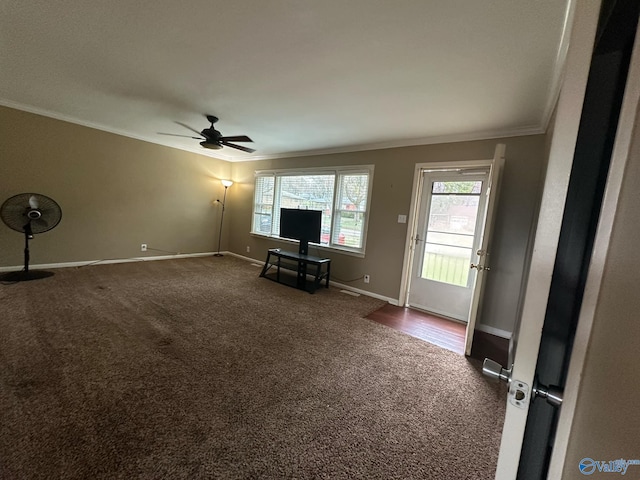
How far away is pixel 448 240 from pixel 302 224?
229cm

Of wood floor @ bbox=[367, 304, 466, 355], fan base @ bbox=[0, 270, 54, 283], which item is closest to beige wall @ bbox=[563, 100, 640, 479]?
wood floor @ bbox=[367, 304, 466, 355]

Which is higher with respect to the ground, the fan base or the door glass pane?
the door glass pane

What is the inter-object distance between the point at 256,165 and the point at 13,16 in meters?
4.04

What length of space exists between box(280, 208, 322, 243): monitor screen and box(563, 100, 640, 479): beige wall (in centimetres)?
394

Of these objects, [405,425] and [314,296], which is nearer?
[405,425]

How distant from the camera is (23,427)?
135cm

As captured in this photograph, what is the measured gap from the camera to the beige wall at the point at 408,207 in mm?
2824

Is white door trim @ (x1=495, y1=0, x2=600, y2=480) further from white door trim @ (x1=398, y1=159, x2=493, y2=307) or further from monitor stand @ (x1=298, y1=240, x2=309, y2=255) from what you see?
monitor stand @ (x1=298, y1=240, x2=309, y2=255)

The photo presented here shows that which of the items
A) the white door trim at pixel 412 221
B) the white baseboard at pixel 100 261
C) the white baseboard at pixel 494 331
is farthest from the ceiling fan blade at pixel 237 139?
the white baseboard at pixel 494 331

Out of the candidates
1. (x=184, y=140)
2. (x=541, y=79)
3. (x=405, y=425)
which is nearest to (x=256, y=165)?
(x=184, y=140)

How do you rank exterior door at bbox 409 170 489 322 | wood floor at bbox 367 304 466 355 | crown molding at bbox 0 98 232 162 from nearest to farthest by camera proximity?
wood floor at bbox 367 304 466 355
exterior door at bbox 409 170 489 322
crown molding at bbox 0 98 232 162

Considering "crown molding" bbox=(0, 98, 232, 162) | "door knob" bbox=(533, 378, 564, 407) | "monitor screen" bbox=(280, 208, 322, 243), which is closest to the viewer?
"door knob" bbox=(533, 378, 564, 407)

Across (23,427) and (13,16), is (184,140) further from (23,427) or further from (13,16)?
(23,427)

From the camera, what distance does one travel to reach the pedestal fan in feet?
10.8
